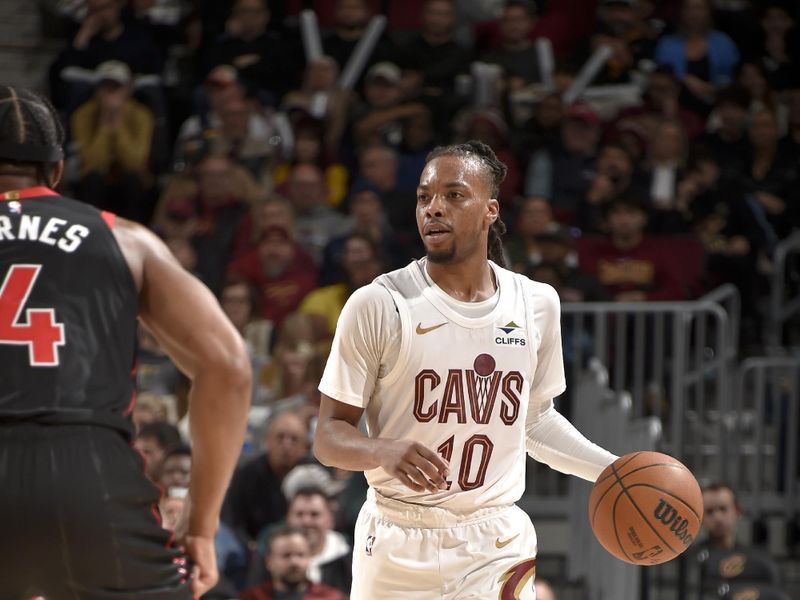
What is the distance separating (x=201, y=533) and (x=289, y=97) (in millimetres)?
8653

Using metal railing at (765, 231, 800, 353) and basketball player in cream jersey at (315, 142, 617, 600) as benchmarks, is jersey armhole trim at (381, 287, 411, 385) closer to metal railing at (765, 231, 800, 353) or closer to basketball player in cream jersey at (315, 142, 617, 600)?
basketball player in cream jersey at (315, 142, 617, 600)

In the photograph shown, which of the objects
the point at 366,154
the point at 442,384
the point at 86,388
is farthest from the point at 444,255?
the point at 366,154

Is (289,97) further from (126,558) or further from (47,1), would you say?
(126,558)

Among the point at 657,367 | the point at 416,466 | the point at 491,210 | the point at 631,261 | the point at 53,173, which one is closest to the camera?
the point at 53,173

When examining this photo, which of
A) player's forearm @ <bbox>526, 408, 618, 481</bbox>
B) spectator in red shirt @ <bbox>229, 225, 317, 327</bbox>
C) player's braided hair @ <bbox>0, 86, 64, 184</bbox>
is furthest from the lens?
spectator in red shirt @ <bbox>229, 225, 317, 327</bbox>

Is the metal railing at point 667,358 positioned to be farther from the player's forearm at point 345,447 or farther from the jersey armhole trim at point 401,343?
the player's forearm at point 345,447

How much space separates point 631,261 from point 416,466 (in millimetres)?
6066

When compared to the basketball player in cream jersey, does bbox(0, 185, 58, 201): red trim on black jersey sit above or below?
above

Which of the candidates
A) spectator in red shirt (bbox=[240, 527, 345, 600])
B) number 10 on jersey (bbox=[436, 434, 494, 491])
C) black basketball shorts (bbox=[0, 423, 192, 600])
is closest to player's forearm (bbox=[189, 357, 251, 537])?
black basketball shorts (bbox=[0, 423, 192, 600])

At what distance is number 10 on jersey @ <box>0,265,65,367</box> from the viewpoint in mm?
3059

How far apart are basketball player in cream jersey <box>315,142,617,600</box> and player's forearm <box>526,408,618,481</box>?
21 centimetres

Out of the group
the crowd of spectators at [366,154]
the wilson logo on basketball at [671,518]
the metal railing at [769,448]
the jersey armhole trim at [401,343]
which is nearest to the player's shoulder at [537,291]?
the jersey armhole trim at [401,343]

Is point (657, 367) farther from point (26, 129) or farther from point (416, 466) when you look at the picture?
point (26, 129)

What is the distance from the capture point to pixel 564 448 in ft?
14.5
